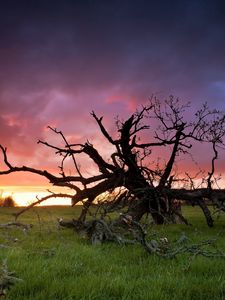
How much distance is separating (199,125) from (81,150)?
467 centimetres

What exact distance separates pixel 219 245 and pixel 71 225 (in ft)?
14.7

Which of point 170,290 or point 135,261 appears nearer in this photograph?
point 170,290

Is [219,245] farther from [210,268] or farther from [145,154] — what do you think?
[145,154]

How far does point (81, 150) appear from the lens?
1675 cm

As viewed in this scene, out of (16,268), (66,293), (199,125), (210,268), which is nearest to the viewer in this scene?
(66,293)

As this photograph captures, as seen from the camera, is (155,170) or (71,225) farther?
(155,170)

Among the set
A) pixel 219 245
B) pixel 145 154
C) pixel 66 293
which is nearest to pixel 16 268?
pixel 66 293

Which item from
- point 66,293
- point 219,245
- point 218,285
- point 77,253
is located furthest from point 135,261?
point 219,245

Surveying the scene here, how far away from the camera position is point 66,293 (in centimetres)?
579

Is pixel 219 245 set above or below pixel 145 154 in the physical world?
below

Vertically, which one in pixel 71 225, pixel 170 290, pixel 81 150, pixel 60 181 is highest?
pixel 81 150

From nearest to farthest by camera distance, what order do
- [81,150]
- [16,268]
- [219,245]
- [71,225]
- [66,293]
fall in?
[66,293] → [16,268] → [219,245] → [71,225] → [81,150]

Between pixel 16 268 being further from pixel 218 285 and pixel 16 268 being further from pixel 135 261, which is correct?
pixel 218 285

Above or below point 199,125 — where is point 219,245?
below
